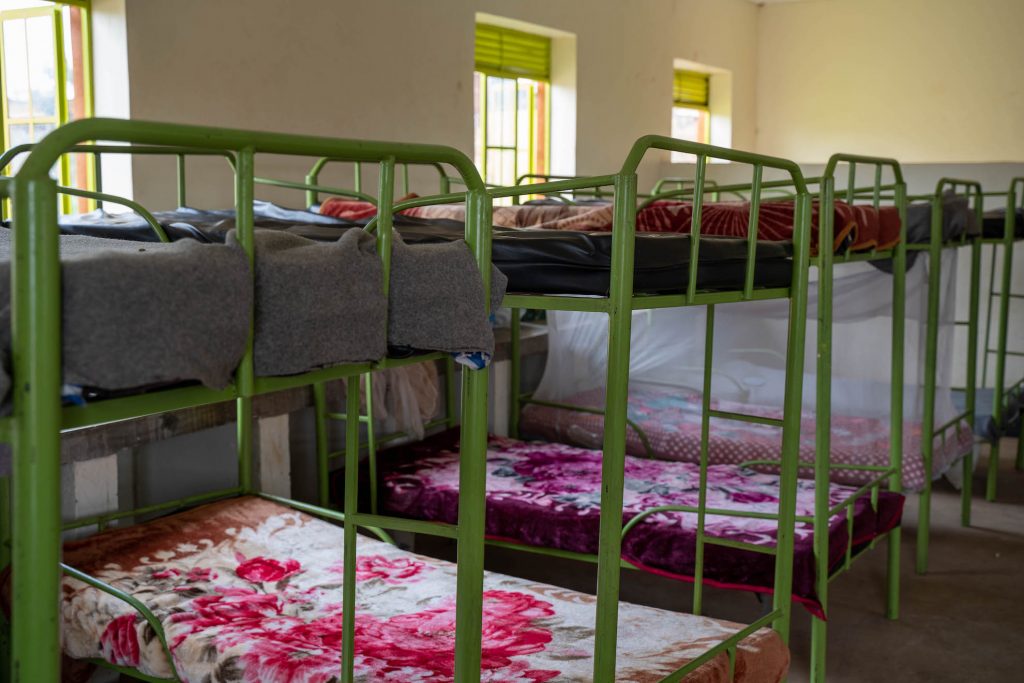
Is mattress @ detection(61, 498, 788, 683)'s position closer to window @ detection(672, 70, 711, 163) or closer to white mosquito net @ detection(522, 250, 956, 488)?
white mosquito net @ detection(522, 250, 956, 488)

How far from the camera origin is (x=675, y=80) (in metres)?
7.23

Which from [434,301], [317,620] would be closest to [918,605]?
[317,620]

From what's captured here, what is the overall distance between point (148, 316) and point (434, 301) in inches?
17.4

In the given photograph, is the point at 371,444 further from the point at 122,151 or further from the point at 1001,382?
the point at 1001,382

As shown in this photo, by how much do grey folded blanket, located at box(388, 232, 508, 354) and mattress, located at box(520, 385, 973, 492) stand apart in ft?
8.84

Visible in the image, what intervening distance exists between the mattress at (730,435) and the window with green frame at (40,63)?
6.93 ft

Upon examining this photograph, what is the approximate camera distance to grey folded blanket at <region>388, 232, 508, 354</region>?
1353mm

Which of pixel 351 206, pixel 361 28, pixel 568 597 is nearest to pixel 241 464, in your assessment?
pixel 351 206

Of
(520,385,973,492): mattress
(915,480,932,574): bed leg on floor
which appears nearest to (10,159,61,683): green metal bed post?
(520,385,973,492): mattress

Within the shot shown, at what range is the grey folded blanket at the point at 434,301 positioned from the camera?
4.44ft

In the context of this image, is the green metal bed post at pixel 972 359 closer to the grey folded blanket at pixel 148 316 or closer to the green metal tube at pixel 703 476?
the green metal tube at pixel 703 476

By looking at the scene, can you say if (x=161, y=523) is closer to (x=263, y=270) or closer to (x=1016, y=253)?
(x=263, y=270)

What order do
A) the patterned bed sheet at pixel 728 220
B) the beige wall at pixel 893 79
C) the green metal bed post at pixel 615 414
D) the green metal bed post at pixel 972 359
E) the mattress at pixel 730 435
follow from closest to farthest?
the green metal bed post at pixel 615 414, the patterned bed sheet at pixel 728 220, the mattress at pixel 730 435, the green metal bed post at pixel 972 359, the beige wall at pixel 893 79

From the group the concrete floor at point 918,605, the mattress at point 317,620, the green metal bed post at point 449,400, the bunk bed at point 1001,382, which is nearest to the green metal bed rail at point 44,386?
the mattress at point 317,620
